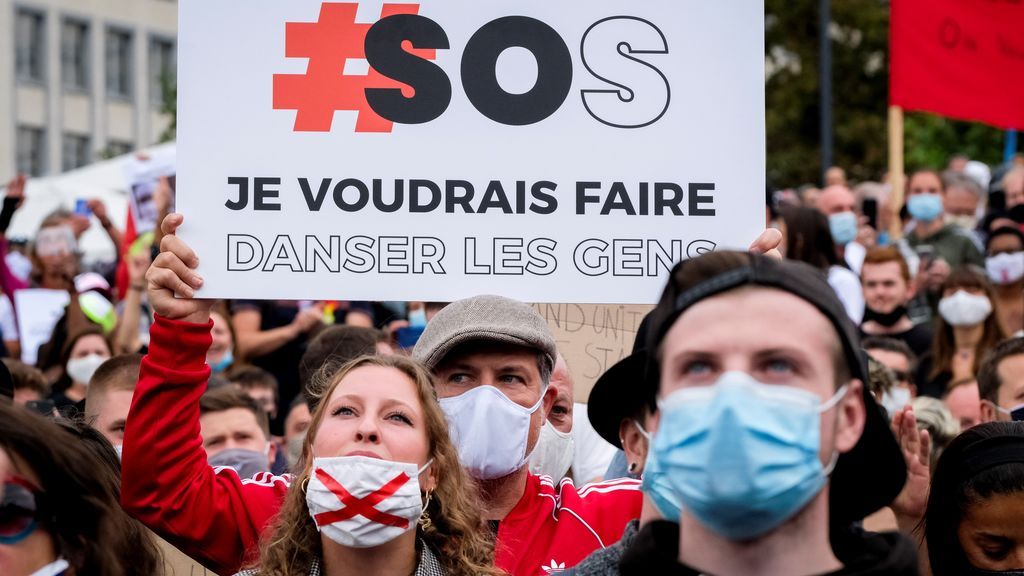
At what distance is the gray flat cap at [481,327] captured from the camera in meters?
4.74

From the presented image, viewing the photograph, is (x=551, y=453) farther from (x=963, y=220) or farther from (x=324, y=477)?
(x=963, y=220)

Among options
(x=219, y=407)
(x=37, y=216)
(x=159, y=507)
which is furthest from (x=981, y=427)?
(x=37, y=216)

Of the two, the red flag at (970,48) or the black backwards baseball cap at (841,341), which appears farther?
the red flag at (970,48)

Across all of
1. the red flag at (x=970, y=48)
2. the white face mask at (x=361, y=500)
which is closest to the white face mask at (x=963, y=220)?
the red flag at (x=970, y=48)

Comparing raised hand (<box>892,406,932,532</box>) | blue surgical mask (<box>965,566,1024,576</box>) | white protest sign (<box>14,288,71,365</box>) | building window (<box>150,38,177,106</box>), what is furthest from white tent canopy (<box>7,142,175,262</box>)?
building window (<box>150,38,177,106</box>)

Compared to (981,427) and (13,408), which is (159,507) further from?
(981,427)

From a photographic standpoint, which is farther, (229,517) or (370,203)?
(370,203)

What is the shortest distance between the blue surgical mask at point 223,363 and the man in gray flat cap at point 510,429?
185 inches

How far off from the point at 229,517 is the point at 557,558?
37.5 inches

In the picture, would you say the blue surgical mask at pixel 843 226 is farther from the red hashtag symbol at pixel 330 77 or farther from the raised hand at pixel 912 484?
the red hashtag symbol at pixel 330 77

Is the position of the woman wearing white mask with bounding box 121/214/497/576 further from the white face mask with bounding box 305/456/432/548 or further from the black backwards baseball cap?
the black backwards baseball cap

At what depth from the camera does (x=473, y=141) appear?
16.3ft

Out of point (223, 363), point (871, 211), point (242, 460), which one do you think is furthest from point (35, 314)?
point (871, 211)

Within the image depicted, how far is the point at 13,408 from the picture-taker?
3602 mm
